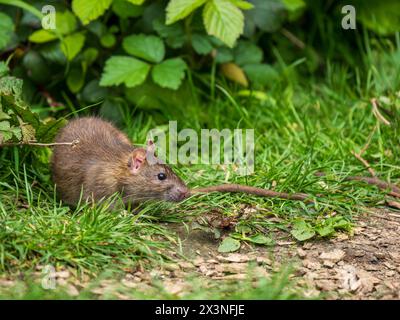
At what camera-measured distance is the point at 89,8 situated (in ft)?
18.1

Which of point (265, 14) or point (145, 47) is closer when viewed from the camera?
point (145, 47)

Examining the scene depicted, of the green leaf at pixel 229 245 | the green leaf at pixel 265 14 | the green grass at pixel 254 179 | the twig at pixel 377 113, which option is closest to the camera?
the green grass at pixel 254 179

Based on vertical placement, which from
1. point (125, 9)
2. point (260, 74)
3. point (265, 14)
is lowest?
point (260, 74)

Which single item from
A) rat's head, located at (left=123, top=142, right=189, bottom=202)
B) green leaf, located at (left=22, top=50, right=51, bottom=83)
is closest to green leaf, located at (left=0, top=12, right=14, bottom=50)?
green leaf, located at (left=22, top=50, right=51, bottom=83)

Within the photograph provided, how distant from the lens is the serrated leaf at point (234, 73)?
6531 mm

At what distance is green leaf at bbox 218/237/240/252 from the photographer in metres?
4.40

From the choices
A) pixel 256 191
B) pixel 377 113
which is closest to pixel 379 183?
pixel 377 113

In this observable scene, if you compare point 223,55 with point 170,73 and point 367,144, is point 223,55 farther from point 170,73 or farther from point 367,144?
point 367,144

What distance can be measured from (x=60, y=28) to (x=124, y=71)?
63cm

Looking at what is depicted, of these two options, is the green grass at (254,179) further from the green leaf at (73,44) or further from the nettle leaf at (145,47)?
the green leaf at (73,44)

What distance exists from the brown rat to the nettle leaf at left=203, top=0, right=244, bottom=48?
112cm

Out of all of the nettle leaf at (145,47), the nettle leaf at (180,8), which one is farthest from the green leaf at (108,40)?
the nettle leaf at (180,8)

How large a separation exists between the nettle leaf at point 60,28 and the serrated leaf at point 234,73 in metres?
1.39
